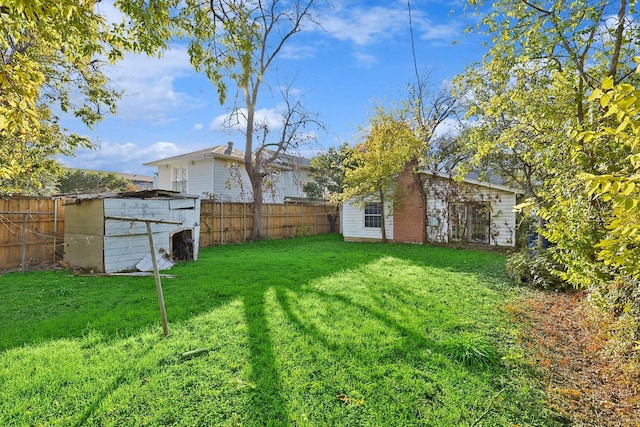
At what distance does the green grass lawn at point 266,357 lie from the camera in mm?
2648

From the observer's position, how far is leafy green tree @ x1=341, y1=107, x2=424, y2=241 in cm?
1391

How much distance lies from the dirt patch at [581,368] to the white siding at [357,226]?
34.3ft

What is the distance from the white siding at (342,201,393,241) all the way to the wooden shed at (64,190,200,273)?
908cm

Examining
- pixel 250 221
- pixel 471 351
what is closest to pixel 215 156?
pixel 250 221

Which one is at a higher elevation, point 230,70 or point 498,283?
point 230,70

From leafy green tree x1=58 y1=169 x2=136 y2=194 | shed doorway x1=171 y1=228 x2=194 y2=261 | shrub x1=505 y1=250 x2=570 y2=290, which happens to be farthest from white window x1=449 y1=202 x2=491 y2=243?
leafy green tree x1=58 y1=169 x2=136 y2=194

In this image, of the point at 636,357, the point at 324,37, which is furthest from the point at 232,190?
the point at 636,357

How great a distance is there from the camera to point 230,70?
4.72m

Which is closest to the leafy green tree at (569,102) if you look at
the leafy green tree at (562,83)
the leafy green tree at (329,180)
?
the leafy green tree at (562,83)

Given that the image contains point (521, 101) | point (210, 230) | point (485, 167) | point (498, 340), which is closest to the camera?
point (498, 340)

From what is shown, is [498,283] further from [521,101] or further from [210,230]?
[210,230]

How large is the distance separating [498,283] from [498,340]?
3.61 metres

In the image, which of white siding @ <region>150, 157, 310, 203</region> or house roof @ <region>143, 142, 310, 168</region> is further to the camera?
white siding @ <region>150, 157, 310, 203</region>

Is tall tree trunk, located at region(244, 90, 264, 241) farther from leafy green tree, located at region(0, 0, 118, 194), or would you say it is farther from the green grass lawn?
the green grass lawn
